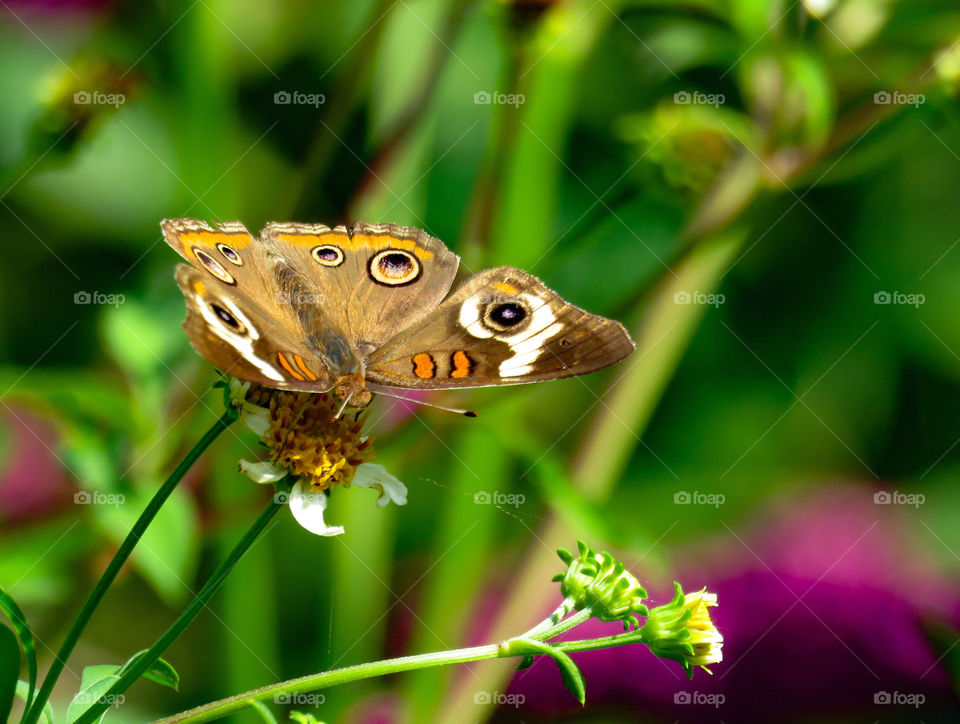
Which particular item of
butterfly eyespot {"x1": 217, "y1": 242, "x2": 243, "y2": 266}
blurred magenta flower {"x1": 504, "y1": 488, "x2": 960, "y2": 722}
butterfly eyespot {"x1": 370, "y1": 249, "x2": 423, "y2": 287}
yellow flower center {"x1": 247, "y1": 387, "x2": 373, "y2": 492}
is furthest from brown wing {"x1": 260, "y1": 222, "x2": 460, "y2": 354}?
blurred magenta flower {"x1": 504, "y1": 488, "x2": 960, "y2": 722}

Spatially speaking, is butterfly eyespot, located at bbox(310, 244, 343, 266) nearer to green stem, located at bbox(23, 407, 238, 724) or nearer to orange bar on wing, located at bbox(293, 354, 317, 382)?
orange bar on wing, located at bbox(293, 354, 317, 382)

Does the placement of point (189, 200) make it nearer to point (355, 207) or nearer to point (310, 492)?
point (355, 207)

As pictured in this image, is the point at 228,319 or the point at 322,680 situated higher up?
the point at 228,319

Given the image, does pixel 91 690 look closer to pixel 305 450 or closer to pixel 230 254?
pixel 305 450

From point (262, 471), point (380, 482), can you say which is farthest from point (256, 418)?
point (380, 482)

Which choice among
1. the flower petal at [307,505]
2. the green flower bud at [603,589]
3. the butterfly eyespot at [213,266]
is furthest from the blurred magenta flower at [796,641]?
the butterfly eyespot at [213,266]

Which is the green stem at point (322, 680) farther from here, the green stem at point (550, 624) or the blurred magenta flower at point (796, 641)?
the blurred magenta flower at point (796, 641)

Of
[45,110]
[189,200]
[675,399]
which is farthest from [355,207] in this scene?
[675,399]
